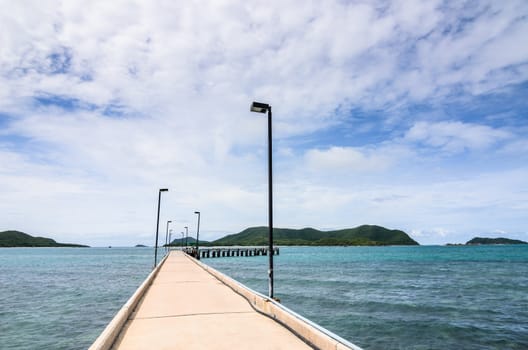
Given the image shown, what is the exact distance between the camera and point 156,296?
13.9m

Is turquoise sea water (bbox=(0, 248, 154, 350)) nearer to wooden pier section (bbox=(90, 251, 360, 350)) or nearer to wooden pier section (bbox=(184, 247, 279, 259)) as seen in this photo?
wooden pier section (bbox=(90, 251, 360, 350))

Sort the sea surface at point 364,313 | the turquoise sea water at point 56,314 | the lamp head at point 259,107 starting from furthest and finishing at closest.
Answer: the sea surface at point 364,313
the turquoise sea water at point 56,314
the lamp head at point 259,107

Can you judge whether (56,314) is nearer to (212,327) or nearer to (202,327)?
(202,327)

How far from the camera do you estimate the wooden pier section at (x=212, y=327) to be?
6.96m

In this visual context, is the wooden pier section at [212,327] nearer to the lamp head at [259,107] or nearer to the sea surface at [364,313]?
the sea surface at [364,313]

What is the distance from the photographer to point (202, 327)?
8477 millimetres

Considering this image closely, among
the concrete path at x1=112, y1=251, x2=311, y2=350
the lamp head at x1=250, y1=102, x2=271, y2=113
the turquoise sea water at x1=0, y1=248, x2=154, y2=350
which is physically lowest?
the turquoise sea water at x1=0, y1=248, x2=154, y2=350

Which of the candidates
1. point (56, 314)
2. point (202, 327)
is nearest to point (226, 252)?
point (56, 314)

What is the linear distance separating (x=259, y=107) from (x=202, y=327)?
7270 millimetres

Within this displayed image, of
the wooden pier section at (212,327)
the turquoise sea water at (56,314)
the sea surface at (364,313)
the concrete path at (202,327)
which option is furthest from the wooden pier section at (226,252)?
the wooden pier section at (212,327)

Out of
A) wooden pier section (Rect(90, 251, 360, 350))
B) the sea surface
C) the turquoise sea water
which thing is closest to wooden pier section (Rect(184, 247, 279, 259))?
the turquoise sea water

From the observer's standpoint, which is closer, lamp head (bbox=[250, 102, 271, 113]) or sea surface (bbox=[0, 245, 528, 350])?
lamp head (bbox=[250, 102, 271, 113])

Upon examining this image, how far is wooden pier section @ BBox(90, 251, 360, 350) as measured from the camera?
6.96 meters

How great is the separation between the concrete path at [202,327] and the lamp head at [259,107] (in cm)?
642
